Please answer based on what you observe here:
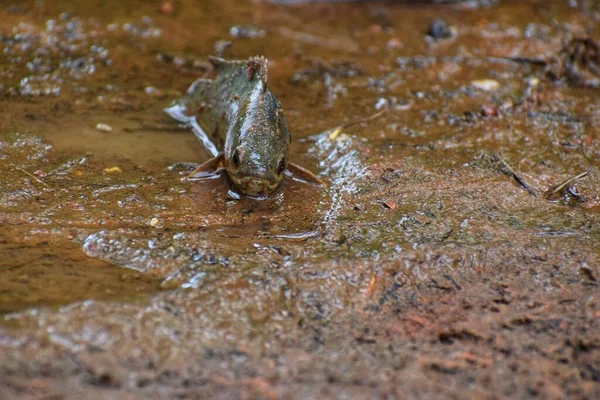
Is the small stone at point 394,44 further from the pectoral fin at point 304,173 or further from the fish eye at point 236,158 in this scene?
the fish eye at point 236,158

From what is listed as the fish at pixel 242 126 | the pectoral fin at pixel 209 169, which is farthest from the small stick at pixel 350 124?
the pectoral fin at pixel 209 169

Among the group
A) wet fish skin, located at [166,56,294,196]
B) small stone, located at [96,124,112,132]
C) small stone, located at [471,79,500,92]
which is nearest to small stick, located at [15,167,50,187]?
small stone, located at [96,124,112,132]

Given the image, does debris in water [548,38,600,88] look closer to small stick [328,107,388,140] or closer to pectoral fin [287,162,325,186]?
small stick [328,107,388,140]

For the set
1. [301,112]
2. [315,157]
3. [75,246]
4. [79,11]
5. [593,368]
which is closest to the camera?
[593,368]

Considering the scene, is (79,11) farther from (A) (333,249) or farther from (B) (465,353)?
Answer: (B) (465,353)

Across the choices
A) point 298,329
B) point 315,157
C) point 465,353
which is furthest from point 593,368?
point 315,157

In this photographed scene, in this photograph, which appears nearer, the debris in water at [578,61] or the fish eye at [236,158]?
the fish eye at [236,158]
